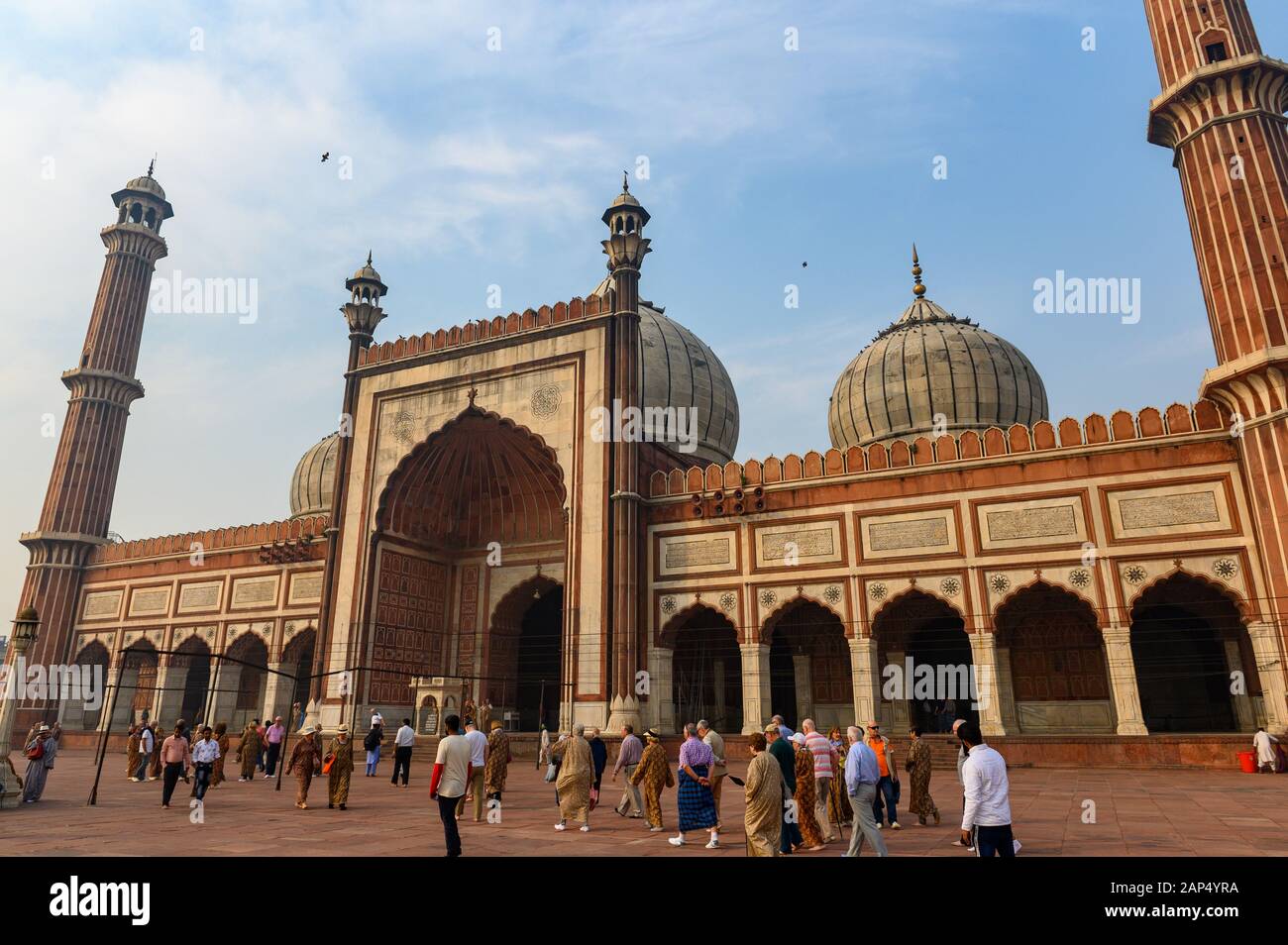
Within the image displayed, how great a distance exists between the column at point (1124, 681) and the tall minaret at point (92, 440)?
2962 cm

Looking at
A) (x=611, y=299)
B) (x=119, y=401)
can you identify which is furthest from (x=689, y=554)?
(x=119, y=401)

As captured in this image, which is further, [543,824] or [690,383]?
[690,383]

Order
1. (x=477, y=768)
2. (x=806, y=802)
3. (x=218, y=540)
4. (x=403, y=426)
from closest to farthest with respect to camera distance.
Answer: (x=806, y=802)
(x=477, y=768)
(x=403, y=426)
(x=218, y=540)

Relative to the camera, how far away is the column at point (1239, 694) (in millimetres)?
14836

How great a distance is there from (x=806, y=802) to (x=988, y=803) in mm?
3082

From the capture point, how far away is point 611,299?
19.6 m

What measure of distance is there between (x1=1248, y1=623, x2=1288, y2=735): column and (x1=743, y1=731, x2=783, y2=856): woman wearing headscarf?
11215mm

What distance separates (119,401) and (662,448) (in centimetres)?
2025

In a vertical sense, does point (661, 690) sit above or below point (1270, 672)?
below

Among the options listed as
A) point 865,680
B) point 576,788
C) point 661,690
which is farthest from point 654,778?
point 661,690

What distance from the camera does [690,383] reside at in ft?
85.0

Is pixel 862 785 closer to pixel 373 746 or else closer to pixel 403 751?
pixel 403 751

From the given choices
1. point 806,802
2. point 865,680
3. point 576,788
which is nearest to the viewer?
point 806,802
